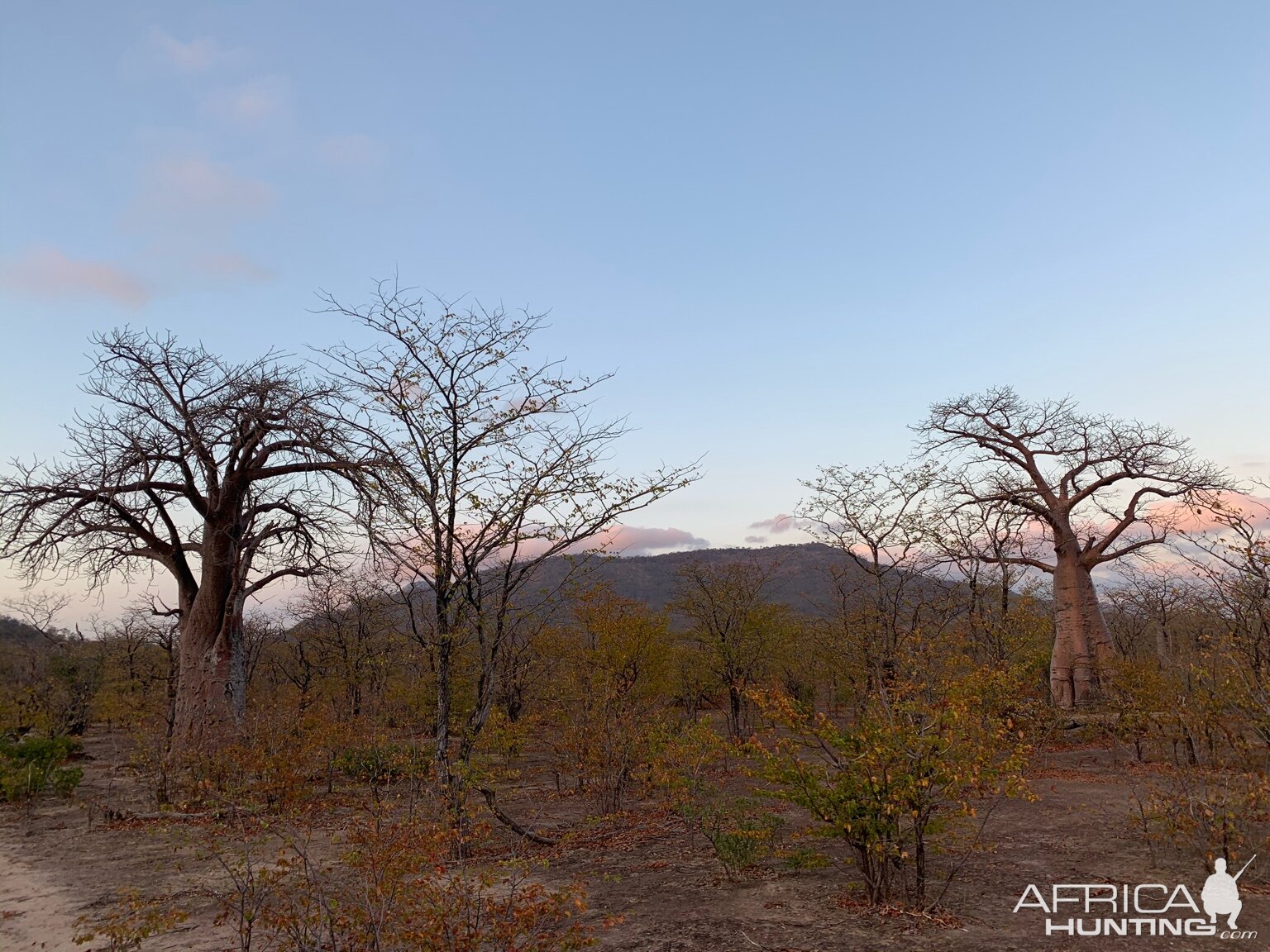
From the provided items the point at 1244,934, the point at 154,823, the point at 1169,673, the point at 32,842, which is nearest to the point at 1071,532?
the point at 1169,673

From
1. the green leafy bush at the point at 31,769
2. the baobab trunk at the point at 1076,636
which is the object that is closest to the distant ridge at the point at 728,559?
the baobab trunk at the point at 1076,636

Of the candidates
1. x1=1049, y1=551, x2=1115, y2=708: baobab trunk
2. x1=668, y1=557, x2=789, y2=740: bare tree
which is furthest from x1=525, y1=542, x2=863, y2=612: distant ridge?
x1=1049, y1=551, x2=1115, y2=708: baobab trunk

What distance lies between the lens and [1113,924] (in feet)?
17.3

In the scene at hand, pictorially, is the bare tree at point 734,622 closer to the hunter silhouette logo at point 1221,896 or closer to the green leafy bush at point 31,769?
the green leafy bush at point 31,769

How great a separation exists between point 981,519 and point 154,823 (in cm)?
1811

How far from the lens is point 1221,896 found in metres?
5.50

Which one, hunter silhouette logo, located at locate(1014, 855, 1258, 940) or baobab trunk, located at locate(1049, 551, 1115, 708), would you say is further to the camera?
baobab trunk, located at locate(1049, 551, 1115, 708)

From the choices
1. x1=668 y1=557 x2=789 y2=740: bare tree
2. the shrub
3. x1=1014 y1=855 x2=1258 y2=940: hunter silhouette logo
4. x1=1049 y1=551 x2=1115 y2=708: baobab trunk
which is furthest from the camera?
x1=668 y1=557 x2=789 y2=740: bare tree

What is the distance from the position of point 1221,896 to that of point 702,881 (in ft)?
13.2

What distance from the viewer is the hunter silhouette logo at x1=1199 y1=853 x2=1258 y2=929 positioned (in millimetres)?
5354

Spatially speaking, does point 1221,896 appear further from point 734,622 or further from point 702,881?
point 734,622

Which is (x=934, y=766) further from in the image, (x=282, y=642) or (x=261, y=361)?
(x=282, y=642)

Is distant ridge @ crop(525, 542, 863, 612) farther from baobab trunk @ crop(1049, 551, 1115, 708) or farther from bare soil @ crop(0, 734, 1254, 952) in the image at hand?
bare soil @ crop(0, 734, 1254, 952)

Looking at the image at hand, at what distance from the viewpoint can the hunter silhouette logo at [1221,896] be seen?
17.6 feet
